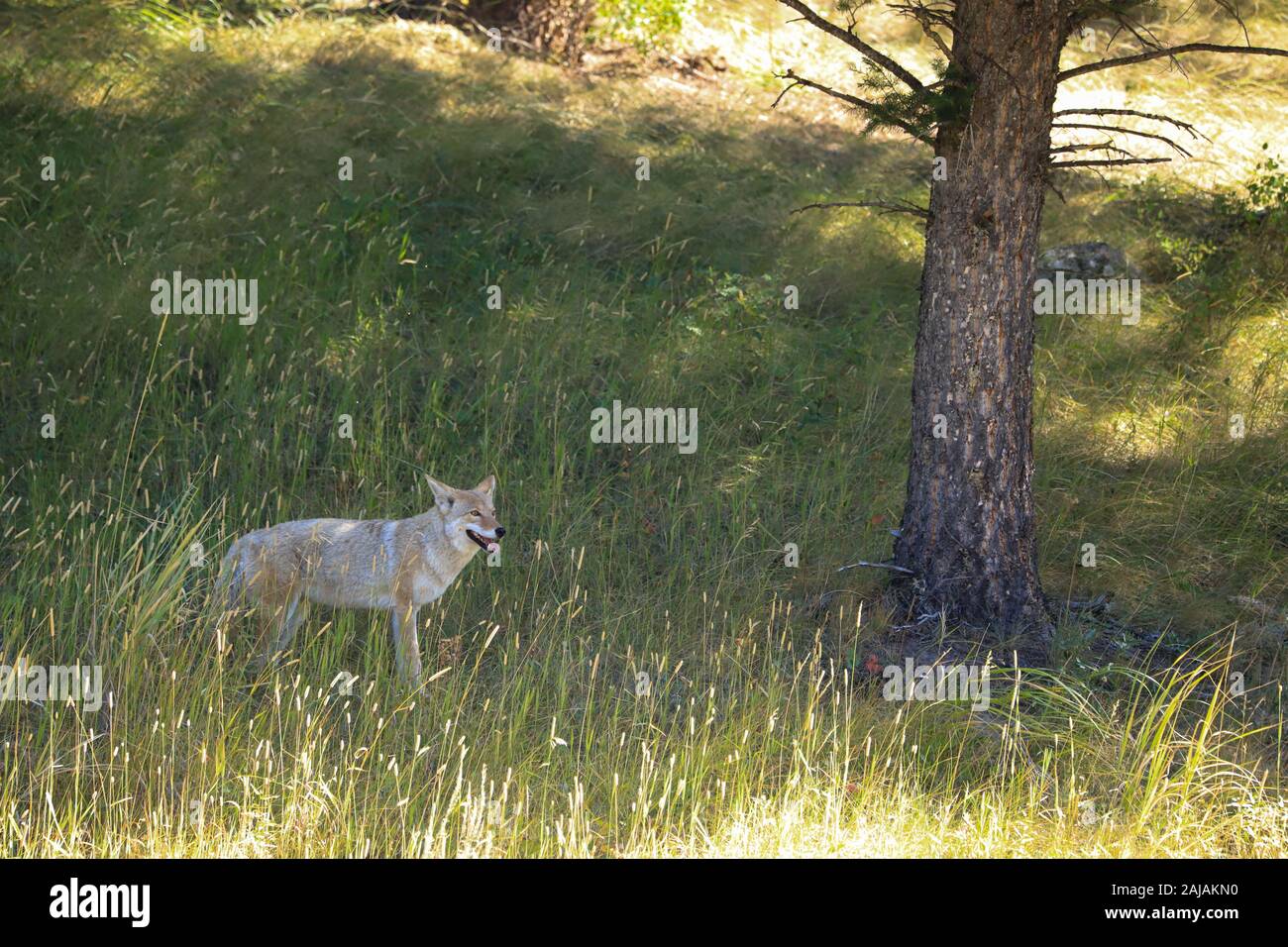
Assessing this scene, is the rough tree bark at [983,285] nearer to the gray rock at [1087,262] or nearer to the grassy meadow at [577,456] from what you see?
the grassy meadow at [577,456]

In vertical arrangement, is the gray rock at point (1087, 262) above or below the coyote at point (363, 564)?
above

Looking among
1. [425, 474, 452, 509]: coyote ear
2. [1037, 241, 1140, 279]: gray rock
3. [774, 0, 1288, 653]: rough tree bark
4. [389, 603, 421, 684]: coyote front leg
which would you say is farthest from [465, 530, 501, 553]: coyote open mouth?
[1037, 241, 1140, 279]: gray rock

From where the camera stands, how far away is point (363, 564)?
6.46 meters

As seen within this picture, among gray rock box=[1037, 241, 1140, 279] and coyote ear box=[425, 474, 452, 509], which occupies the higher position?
gray rock box=[1037, 241, 1140, 279]

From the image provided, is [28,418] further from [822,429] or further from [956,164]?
[956,164]

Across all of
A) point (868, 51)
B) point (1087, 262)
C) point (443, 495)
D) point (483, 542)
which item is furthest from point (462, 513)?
point (1087, 262)

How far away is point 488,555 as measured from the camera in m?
7.07

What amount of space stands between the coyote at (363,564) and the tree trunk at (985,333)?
272 cm

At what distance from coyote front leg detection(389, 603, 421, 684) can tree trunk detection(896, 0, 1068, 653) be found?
304 centimetres

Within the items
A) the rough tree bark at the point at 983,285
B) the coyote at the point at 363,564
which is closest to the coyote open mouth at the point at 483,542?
the coyote at the point at 363,564

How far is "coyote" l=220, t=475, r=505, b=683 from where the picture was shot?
624 cm

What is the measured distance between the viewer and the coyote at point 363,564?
6242mm

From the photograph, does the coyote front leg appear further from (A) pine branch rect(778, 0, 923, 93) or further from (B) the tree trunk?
(A) pine branch rect(778, 0, 923, 93)
